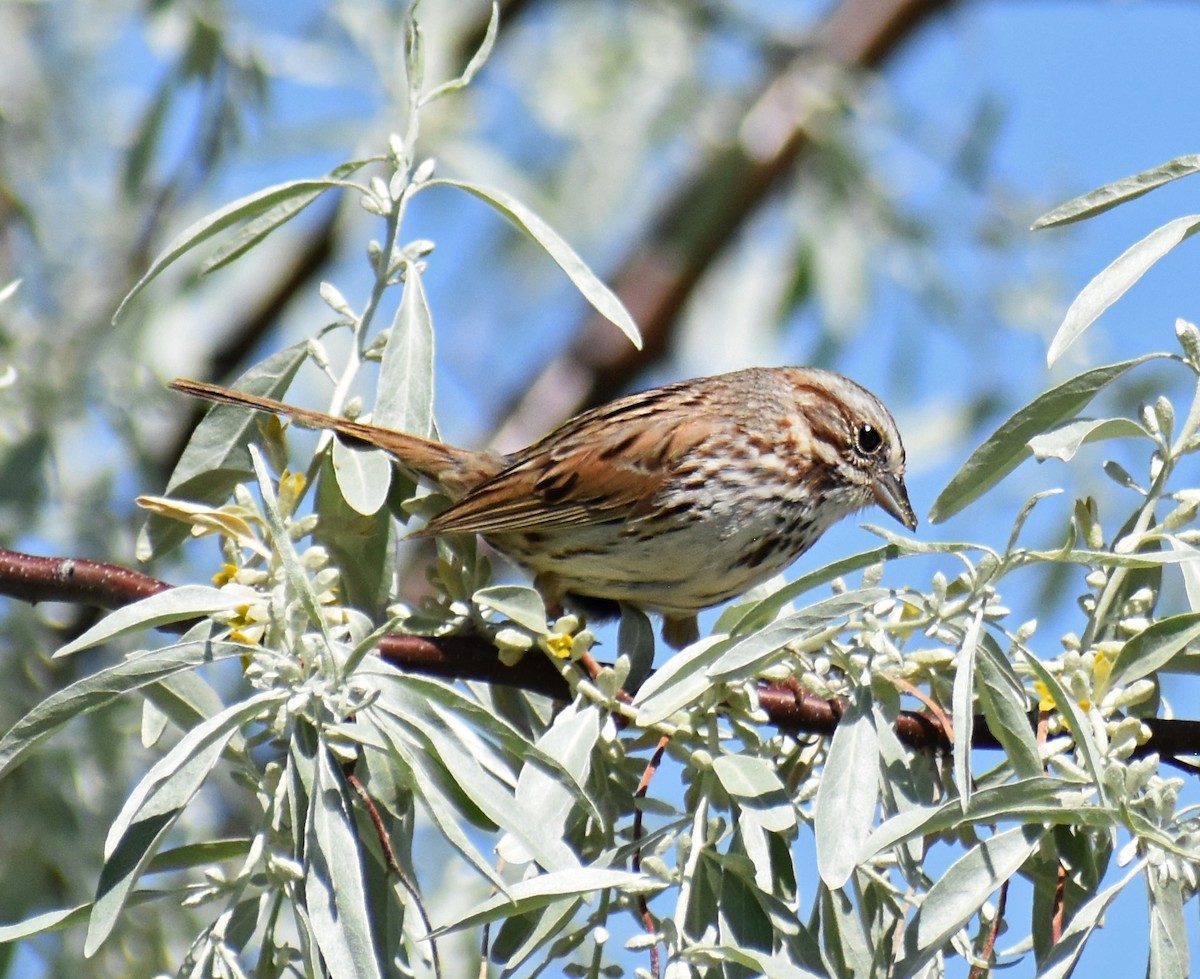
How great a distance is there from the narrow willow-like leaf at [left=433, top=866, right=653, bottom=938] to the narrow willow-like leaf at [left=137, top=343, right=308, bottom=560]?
103 centimetres

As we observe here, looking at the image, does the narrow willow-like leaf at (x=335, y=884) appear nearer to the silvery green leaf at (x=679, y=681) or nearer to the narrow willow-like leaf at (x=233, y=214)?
the silvery green leaf at (x=679, y=681)

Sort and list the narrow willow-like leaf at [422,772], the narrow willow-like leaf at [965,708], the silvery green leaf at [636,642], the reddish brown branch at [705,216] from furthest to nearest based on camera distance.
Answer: the reddish brown branch at [705,216] < the silvery green leaf at [636,642] < the narrow willow-like leaf at [422,772] < the narrow willow-like leaf at [965,708]

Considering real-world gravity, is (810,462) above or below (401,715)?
above

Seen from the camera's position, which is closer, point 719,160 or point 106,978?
point 106,978

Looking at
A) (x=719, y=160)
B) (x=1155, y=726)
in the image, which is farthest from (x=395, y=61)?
(x=1155, y=726)

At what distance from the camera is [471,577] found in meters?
2.87

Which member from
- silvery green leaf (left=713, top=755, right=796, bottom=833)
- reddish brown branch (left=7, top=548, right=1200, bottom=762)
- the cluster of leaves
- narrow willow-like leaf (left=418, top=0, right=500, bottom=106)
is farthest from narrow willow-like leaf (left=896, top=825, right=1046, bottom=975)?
narrow willow-like leaf (left=418, top=0, right=500, bottom=106)

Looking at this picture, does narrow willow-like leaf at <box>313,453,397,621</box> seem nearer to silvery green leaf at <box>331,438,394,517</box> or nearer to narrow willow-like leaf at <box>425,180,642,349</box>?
silvery green leaf at <box>331,438,394,517</box>

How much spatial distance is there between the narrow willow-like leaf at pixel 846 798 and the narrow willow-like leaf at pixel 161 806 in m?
0.79

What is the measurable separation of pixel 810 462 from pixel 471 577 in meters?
1.30

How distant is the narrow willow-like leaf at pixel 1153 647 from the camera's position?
2277 mm

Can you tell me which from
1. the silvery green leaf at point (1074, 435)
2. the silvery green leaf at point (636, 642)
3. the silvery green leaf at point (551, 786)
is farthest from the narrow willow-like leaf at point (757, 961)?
the silvery green leaf at point (636, 642)

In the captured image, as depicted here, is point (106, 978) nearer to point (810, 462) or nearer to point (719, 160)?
point (810, 462)

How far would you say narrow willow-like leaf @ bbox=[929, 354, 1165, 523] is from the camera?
229cm
